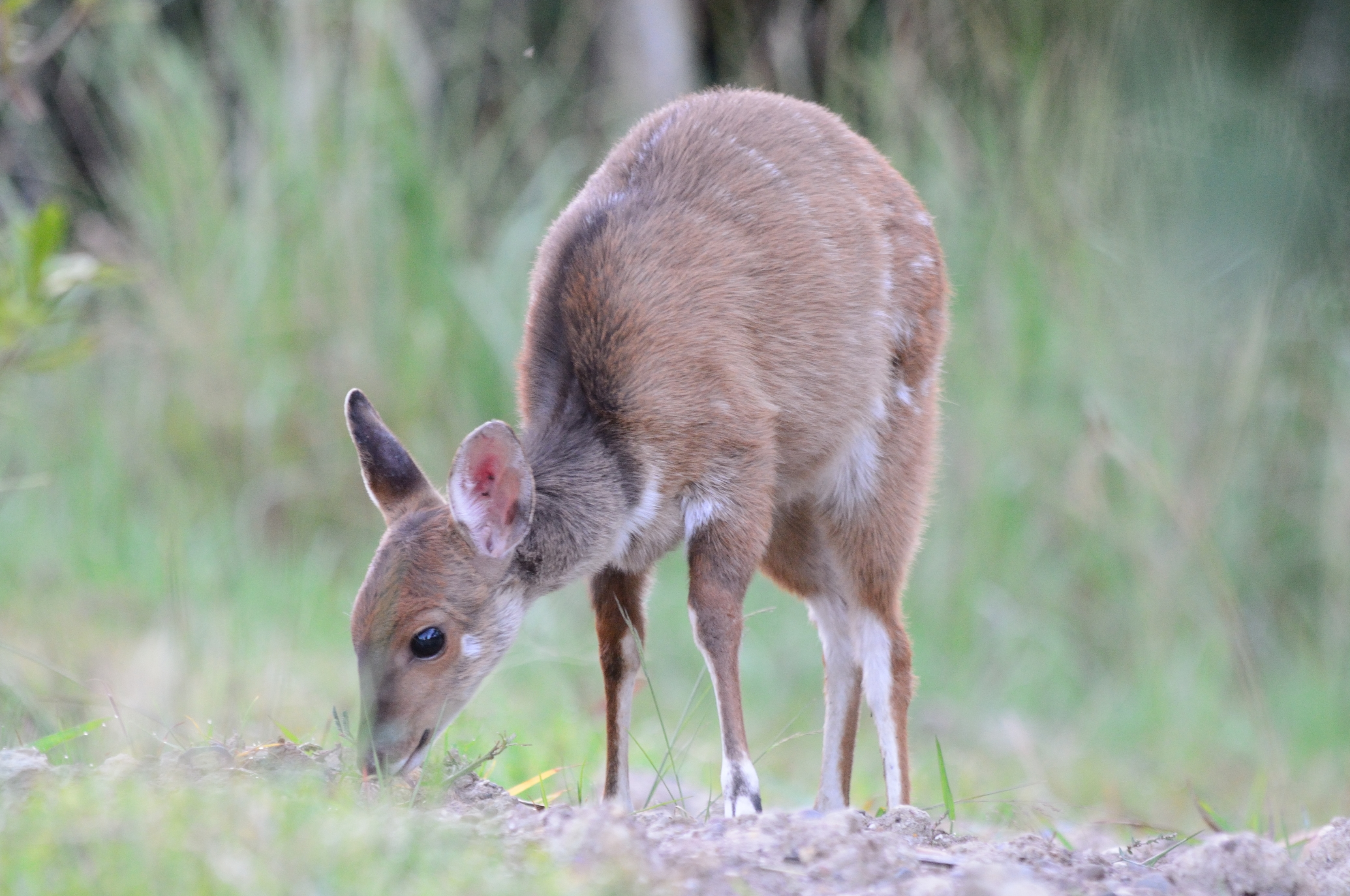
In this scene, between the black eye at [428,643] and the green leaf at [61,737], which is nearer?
the green leaf at [61,737]

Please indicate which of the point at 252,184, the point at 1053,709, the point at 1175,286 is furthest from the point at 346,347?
the point at 1175,286

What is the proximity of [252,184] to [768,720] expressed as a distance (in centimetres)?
435

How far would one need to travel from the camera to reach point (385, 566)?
392cm

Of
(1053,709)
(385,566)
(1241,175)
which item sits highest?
(1241,175)

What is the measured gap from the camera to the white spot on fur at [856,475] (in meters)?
4.69

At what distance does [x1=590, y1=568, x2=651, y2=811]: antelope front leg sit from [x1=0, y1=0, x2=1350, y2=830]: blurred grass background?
4.73ft

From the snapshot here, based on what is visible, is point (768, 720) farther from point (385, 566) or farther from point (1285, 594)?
point (385, 566)

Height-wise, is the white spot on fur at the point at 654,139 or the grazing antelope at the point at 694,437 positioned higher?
the white spot on fur at the point at 654,139

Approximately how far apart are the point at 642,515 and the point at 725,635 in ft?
1.49

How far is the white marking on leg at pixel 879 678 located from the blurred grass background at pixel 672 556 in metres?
1.13

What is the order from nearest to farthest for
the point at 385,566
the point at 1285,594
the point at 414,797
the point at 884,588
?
the point at 414,797 < the point at 385,566 < the point at 884,588 < the point at 1285,594

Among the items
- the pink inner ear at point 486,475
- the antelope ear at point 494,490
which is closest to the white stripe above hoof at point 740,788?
the antelope ear at point 494,490

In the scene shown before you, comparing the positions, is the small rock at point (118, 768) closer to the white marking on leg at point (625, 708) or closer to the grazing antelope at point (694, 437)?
the grazing antelope at point (694, 437)

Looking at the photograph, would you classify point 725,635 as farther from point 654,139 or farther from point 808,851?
point 654,139
